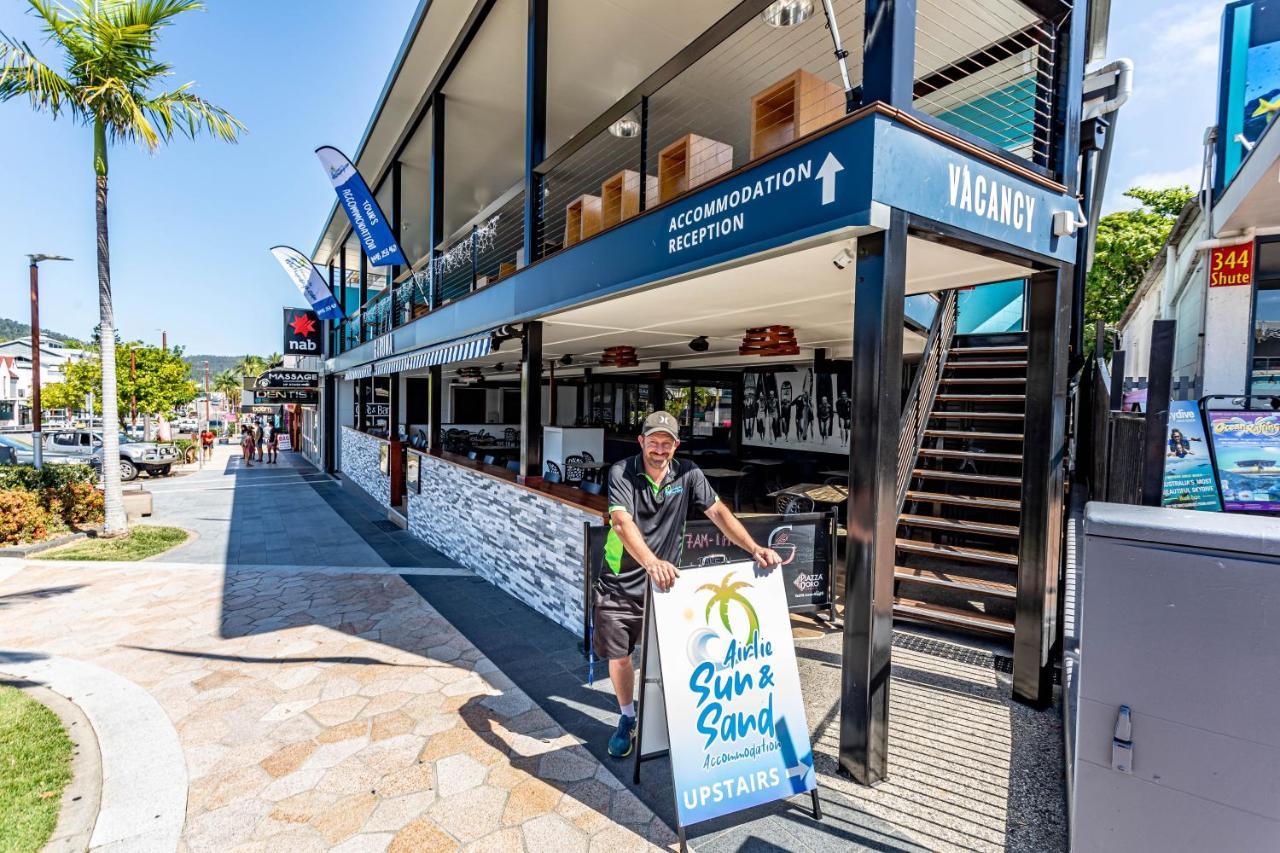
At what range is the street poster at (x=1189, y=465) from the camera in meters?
4.96

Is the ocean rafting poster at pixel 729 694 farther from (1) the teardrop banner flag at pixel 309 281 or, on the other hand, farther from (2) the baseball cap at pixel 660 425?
(1) the teardrop banner flag at pixel 309 281

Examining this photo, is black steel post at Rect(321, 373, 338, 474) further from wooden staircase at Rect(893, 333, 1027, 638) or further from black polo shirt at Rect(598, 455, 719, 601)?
black polo shirt at Rect(598, 455, 719, 601)

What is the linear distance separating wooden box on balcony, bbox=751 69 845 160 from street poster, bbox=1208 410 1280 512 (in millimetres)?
4466

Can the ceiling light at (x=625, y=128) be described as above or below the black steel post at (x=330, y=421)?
above

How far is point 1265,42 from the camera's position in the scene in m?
7.49

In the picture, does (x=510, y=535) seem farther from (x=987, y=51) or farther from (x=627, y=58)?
(x=987, y=51)

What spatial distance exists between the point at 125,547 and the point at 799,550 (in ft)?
31.8

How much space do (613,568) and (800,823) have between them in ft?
4.88

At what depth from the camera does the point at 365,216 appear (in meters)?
9.65

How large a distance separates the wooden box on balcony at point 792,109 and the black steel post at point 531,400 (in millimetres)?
3234

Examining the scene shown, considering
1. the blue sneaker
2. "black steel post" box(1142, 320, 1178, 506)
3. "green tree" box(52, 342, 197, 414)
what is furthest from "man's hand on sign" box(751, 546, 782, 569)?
"green tree" box(52, 342, 197, 414)

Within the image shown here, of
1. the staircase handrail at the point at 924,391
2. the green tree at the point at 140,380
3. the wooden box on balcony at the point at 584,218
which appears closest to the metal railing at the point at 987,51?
the staircase handrail at the point at 924,391

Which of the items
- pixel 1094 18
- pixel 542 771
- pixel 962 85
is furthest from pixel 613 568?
pixel 1094 18

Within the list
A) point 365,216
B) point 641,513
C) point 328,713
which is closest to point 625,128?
point 365,216
